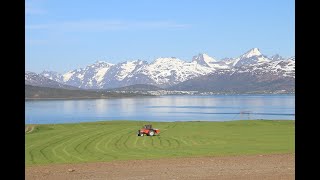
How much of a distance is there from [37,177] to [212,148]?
35.6 ft

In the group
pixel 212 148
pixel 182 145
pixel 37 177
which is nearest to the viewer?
pixel 37 177

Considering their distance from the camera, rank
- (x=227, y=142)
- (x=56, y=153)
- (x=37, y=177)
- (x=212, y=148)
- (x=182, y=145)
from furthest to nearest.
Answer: (x=227, y=142) → (x=182, y=145) → (x=212, y=148) → (x=56, y=153) → (x=37, y=177)

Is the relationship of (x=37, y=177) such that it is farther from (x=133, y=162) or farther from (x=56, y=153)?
(x=56, y=153)
